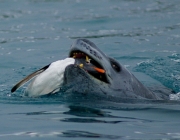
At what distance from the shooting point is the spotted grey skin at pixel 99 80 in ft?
16.5

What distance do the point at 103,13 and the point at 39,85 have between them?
7.07 metres

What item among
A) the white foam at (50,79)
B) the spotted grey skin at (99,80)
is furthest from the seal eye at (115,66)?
the white foam at (50,79)

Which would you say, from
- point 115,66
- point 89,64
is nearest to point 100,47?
point 115,66

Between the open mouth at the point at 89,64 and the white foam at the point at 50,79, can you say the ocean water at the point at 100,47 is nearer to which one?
the white foam at the point at 50,79

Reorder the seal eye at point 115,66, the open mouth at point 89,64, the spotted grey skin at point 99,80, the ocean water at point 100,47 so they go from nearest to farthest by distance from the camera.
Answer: the ocean water at point 100,47, the spotted grey skin at point 99,80, the open mouth at point 89,64, the seal eye at point 115,66

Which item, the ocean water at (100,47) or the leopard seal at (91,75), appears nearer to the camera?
the ocean water at (100,47)

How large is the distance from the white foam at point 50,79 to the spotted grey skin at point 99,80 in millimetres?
78

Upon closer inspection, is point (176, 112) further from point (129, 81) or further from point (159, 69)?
point (159, 69)

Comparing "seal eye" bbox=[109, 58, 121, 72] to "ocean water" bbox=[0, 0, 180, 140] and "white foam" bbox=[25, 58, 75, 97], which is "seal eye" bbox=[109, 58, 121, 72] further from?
"white foam" bbox=[25, 58, 75, 97]

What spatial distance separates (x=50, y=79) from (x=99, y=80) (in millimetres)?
423

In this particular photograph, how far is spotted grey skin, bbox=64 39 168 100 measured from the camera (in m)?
5.02

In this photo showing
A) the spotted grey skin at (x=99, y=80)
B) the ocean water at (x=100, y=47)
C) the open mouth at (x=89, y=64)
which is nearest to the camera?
the ocean water at (x=100, y=47)

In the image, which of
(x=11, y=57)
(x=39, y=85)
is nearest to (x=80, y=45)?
(x=39, y=85)

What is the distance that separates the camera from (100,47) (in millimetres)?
9617
